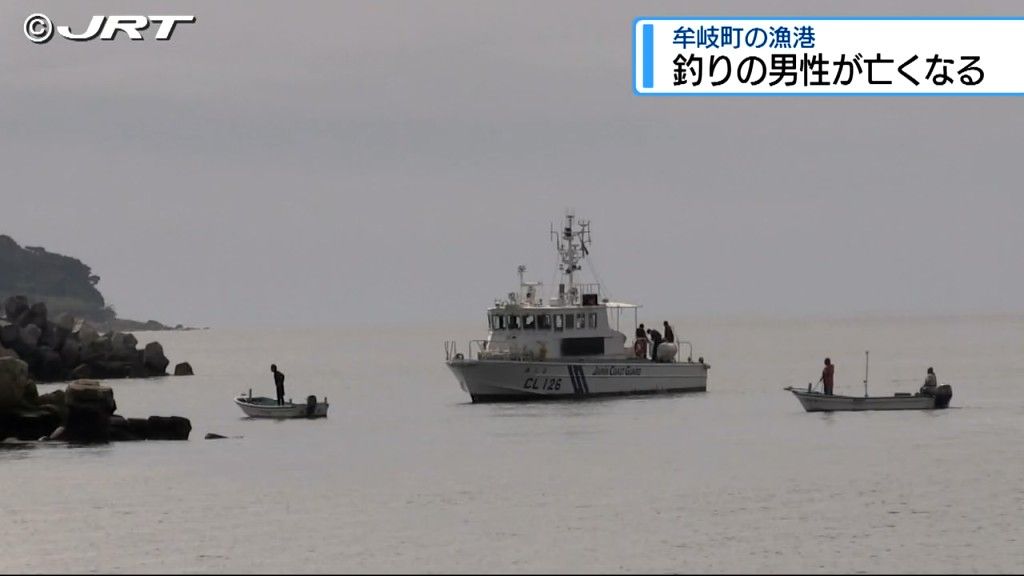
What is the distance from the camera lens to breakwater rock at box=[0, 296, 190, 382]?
104 m

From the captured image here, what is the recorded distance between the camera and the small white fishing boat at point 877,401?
66244 millimetres

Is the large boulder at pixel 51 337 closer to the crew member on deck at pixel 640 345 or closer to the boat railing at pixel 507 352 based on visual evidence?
the boat railing at pixel 507 352

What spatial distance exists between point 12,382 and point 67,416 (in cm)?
201

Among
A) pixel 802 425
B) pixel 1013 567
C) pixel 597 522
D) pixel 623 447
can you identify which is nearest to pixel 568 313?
pixel 802 425

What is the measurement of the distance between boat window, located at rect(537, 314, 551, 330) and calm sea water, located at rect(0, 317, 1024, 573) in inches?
130

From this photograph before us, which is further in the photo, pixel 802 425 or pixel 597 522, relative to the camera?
pixel 802 425

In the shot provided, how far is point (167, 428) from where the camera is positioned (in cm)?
5659

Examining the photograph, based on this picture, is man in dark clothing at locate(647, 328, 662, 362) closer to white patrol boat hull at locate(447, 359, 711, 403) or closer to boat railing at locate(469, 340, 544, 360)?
white patrol boat hull at locate(447, 359, 711, 403)

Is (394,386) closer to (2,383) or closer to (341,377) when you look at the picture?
(341,377)

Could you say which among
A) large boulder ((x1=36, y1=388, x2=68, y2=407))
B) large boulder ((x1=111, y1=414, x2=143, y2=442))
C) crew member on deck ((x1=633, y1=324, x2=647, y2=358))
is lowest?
Answer: large boulder ((x1=111, y1=414, x2=143, y2=442))

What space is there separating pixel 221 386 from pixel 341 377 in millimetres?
23765

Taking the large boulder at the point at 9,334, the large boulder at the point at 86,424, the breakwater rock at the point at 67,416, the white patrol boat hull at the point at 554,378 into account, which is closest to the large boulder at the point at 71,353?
the large boulder at the point at 9,334

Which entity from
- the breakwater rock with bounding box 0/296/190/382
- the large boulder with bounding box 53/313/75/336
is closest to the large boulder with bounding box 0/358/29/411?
the breakwater rock with bounding box 0/296/190/382

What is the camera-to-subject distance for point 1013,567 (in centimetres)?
3127
